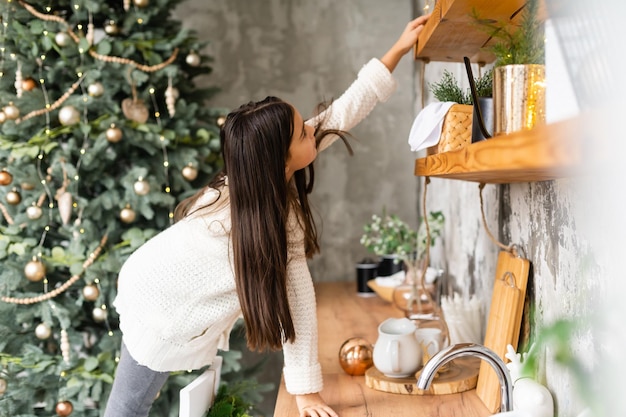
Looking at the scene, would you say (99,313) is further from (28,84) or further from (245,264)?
(245,264)

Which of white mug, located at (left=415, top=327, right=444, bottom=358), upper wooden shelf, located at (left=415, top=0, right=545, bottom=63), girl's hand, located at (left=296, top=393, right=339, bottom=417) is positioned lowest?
girl's hand, located at (left=296, top=393, right=339, bottom=417)

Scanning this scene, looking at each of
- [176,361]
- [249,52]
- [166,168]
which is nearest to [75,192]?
[166,168]

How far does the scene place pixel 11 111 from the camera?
7.59 feet

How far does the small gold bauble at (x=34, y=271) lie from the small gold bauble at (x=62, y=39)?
810 mm

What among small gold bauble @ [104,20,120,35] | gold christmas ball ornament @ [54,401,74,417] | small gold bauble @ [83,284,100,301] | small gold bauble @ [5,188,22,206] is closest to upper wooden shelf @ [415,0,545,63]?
small gold bauble @ [104,20,120,35]

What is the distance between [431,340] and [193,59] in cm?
153

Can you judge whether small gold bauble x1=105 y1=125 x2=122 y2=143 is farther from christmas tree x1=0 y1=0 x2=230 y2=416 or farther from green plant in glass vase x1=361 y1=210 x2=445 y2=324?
green plant in glass vase x1=361 y1=210 x2=445 y2=324

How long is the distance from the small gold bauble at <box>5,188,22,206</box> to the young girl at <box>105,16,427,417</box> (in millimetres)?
878

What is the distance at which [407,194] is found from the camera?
3.34 metres

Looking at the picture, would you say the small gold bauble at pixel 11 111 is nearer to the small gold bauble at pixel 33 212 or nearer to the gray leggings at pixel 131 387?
the small gold bauble at pixel 33 212

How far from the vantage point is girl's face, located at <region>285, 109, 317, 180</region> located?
1480 mm

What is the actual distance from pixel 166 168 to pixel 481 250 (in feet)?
4.07

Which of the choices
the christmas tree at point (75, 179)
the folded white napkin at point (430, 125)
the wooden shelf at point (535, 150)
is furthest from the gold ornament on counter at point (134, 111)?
the wooden shelf at point (535, 150)

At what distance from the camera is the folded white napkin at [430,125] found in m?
1.34
